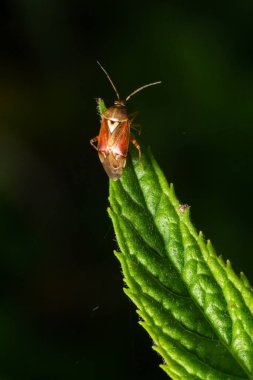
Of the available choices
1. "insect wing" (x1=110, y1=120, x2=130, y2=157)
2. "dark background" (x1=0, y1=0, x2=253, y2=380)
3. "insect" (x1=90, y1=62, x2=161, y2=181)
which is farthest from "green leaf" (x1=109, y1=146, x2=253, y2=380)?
"dark background" (x1=0, y1=0, x2=253, y2=380)

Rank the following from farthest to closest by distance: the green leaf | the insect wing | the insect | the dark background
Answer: the dark background
the insect wing
the insect
the green leaf

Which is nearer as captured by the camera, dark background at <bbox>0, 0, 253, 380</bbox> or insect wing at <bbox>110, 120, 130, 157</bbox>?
insect wing at <bbox>110, 120, 130, 157</bbox>

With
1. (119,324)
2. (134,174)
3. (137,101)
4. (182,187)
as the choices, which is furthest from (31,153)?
(134,174)

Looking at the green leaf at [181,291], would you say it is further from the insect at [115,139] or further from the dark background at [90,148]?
the dark background at [90,148]

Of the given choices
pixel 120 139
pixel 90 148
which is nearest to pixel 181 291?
pixel 120 139

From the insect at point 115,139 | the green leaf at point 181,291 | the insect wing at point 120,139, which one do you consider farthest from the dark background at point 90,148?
the green leaf at point 181,291

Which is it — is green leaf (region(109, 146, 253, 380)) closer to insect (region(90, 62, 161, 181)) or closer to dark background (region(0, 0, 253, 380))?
insect (region(90, 62, 161, 181))

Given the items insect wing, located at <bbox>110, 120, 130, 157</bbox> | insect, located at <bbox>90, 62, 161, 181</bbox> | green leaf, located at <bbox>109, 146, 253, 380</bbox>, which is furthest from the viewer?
insect wing, located at <bbox>110, 120, 130, 157</bbox>
